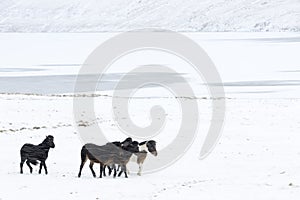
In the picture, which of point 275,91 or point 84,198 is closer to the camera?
point 84,198

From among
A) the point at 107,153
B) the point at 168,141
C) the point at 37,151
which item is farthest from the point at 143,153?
the point at 168,141

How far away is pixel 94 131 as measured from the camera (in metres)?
30.2

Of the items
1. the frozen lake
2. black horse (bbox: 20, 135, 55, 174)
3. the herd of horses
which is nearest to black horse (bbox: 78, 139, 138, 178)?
the herd of horses

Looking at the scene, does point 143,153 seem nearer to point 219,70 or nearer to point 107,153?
point 107,153

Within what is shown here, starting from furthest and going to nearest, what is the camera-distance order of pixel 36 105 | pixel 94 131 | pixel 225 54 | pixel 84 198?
pixel 225 54 → pixel 36 105 → pixel 94 131 → pixel 84 198

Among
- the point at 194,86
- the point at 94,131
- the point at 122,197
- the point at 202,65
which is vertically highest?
the point at 202,65

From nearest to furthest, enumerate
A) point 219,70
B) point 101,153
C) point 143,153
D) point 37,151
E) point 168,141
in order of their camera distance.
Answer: point 101,153 → point 37,151 → point 143,153 → point 168,141 → point 219,70

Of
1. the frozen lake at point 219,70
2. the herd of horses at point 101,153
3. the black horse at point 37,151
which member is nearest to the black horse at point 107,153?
the herd of horses at point 101,153

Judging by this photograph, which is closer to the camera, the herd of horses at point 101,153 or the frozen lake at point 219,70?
the herd of horses at point 101,153

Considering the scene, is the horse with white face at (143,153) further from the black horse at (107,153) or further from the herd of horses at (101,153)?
the black horse at (107,153)

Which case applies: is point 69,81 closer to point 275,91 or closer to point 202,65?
point 275,91

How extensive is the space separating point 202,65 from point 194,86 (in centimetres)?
3300

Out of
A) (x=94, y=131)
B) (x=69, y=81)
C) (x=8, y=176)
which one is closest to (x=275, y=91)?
(x=69, y=81)

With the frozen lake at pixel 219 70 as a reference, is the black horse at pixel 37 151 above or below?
below
